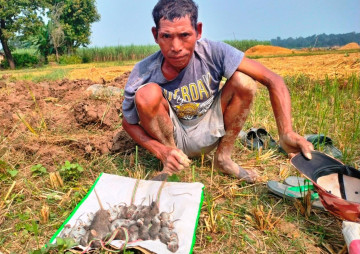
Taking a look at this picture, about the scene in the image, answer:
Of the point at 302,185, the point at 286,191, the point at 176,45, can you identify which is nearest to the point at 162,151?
the point at 176,45

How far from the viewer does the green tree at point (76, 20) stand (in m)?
34.8

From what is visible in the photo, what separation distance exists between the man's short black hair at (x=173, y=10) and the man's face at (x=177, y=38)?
3 cm

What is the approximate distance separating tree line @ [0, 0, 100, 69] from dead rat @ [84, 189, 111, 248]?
98.3 ft

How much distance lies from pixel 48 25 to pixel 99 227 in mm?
34576

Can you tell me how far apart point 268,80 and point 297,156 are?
24.3 inches

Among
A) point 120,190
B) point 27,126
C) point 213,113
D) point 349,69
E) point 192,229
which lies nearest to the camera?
point 192,229

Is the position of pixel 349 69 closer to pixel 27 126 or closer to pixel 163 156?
pixel 163 156

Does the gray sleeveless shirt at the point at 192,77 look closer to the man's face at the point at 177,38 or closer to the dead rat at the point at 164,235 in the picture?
the man's face at the point at 177,38

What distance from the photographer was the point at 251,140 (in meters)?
2.94

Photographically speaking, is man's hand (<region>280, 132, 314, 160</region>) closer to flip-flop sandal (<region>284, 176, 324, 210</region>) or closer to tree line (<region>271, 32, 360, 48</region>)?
flip-flop sandal (<region>284, 176, 324, 210</region>)

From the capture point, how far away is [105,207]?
205 centimetres

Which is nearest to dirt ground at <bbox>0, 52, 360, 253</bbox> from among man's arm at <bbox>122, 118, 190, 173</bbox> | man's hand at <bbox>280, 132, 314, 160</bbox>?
man's arm at <bbox>122, 118, 190, 173</bbox>

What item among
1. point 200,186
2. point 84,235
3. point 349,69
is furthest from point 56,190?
point 349,69

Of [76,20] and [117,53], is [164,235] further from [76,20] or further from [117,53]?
[76,20]
